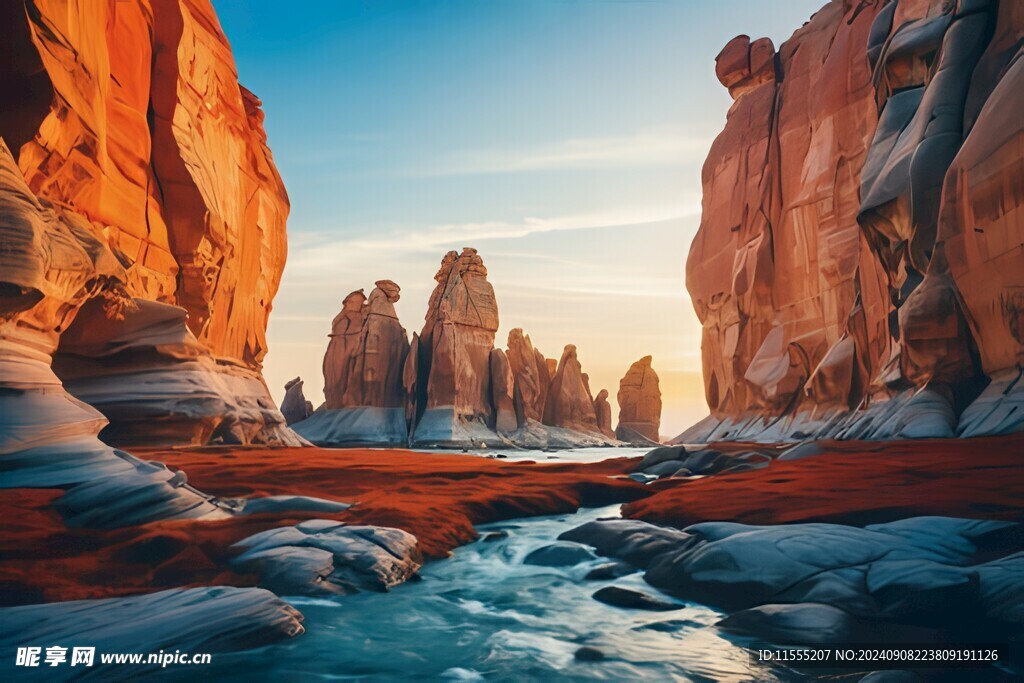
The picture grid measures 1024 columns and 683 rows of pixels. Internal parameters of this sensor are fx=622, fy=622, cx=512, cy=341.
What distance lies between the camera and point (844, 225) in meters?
31.6

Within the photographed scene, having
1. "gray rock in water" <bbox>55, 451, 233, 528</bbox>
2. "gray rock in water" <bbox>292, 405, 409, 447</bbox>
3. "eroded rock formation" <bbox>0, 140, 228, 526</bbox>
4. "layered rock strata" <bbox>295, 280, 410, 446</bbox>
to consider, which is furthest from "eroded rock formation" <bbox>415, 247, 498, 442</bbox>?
"gray rock in water" <bbox>55, 451, 233, 528</bbox>

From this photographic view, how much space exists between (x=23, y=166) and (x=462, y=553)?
11947 mm

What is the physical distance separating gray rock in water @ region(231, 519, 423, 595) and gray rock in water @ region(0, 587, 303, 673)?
66 centimetres

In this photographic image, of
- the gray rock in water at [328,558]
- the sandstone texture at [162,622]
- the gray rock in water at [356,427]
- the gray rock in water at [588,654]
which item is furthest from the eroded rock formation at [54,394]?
the gray rock in water at [356,427]

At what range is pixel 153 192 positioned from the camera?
2100cm

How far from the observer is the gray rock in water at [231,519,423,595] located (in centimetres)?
517

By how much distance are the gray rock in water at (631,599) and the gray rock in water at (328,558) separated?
1.82 metres

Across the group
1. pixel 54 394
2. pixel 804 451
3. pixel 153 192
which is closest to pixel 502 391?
pixel 153 192

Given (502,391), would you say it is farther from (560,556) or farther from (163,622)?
(163,622)

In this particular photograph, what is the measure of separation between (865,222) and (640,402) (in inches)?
2358

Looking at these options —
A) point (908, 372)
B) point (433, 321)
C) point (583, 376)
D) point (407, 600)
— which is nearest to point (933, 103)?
point (908, 372)

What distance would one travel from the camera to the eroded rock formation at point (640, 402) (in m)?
76.6

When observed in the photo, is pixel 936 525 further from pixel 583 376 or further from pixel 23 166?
pixel 583 376

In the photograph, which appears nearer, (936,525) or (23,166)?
(936,525)
